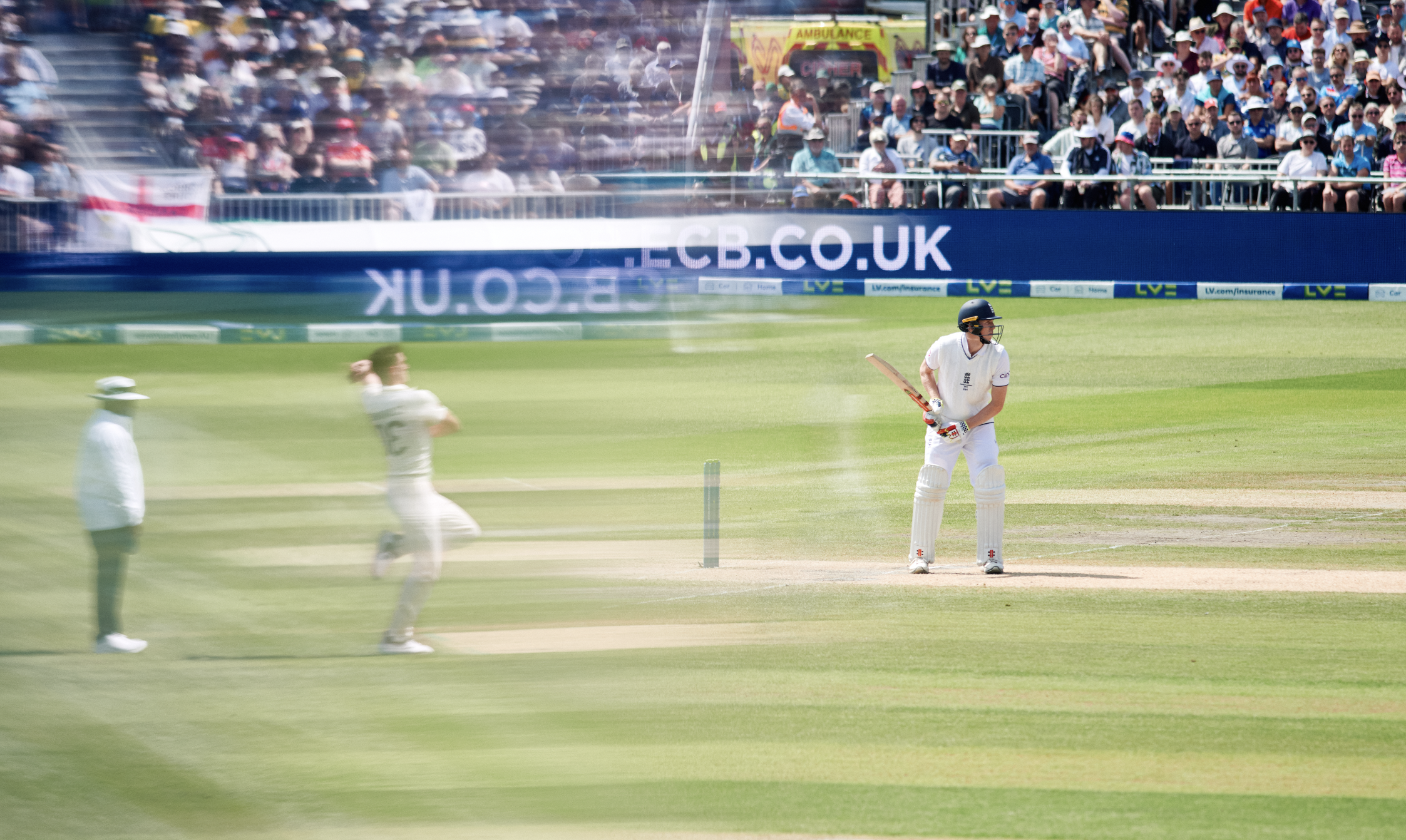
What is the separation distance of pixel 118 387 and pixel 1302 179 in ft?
64.1

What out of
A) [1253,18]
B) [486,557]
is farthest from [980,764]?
[1253,18]

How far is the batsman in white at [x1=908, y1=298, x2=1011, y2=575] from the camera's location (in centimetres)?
923

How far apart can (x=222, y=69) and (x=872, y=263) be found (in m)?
19.8

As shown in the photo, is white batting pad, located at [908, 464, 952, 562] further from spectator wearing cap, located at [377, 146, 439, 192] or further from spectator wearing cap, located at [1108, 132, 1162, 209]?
spectator wearing cap, located at [1108, 132, 1162, 209]

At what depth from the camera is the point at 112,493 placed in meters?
2.31

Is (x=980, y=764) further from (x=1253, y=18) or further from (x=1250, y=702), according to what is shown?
(x=1253, y=18)

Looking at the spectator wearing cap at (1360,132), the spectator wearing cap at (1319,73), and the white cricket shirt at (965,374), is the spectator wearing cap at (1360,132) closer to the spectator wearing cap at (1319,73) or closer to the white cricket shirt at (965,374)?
the spectator wearing cap at (1319,73)

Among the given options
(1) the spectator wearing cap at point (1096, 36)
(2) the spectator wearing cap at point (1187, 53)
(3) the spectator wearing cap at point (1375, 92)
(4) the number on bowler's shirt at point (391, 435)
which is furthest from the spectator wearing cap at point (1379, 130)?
(4) the number on bowler's shirt at point (391, 435)

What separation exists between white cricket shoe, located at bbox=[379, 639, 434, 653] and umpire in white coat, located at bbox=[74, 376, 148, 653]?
36cm

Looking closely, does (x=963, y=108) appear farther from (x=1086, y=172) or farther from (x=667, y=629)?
(x=667, y=629)

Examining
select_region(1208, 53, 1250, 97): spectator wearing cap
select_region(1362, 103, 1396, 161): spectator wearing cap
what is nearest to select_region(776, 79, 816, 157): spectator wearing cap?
select_region(1362, 103, 1396, 161): spectator wearing cap

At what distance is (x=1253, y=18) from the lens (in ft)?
77.7

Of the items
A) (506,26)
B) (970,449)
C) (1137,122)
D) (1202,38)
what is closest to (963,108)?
(1137,122)

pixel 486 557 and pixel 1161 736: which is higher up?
pixel 486 557
